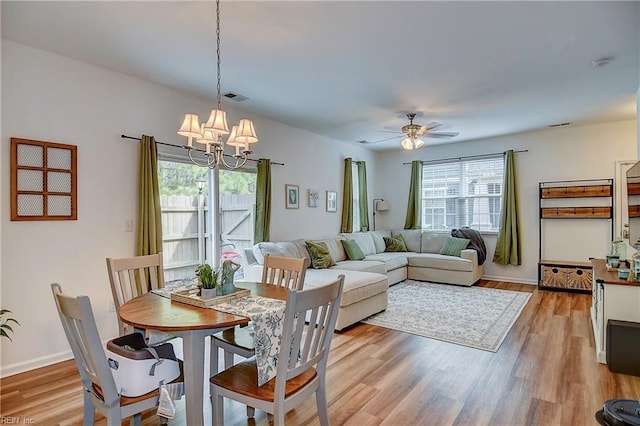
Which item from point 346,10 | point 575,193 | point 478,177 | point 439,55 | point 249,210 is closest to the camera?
point 346,10

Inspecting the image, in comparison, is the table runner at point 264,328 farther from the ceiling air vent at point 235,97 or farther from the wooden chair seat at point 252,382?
the ceiling air vent at point 235,97

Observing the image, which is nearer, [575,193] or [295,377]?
[295,377]

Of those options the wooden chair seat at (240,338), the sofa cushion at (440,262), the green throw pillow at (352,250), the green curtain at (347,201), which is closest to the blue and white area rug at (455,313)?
the sofa cushion at (440,262)

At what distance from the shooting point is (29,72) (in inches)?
115

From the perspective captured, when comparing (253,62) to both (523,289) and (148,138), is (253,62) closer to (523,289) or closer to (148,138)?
(148,138)

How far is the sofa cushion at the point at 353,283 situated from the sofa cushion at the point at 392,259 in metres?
1.39

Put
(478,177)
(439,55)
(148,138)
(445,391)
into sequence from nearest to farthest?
(445,391), (439,55), (148,138), (478,177)

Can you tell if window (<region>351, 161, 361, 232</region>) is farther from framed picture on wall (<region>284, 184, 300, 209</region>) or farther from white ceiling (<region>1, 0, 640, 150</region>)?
white ceiling (<region>1, 0, 640, 150</region>)

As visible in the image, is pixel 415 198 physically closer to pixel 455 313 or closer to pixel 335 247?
pixel 335 247

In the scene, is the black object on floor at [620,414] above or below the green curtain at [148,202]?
below

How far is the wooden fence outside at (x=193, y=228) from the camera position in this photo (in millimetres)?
4000

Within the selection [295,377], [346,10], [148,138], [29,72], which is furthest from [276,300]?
[29,72]

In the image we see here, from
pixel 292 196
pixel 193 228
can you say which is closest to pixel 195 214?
pixel 193 228

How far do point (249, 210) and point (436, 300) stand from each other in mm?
3015
